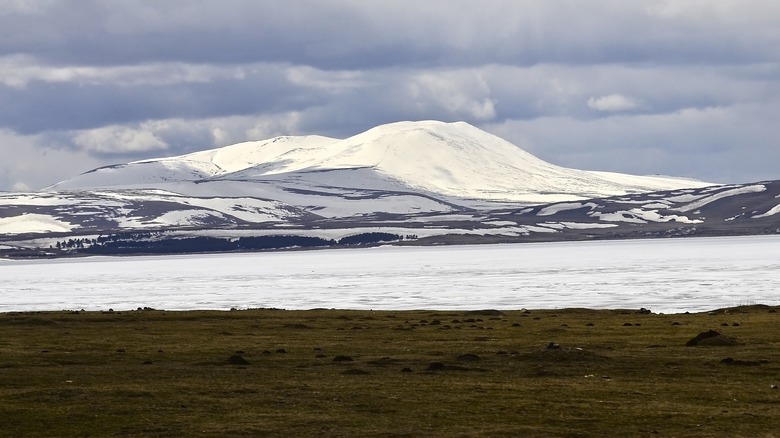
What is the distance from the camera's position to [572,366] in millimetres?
42125

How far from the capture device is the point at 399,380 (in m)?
38.2

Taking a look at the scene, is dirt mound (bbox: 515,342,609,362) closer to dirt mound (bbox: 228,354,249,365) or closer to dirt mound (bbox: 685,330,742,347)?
dirt mound (bbox: 685,330,742,347)

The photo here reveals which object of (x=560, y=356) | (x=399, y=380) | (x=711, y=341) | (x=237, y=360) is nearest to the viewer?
(x=399, y=380)

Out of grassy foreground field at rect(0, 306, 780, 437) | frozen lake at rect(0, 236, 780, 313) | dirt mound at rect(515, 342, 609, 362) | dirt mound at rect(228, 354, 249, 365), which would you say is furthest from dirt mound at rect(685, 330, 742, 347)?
frozen lake at rect(0, 236, 780, 313)

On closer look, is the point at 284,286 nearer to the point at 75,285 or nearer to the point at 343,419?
the point at 75,285

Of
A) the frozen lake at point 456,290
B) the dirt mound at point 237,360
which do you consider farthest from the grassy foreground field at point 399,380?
the frozen lake at point 456,290

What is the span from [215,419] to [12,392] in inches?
352

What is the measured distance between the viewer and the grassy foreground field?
29.0 m

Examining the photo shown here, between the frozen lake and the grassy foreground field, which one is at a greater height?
the frozen lake

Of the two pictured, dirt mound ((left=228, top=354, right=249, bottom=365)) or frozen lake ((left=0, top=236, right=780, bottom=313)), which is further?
frozen lake ((left=0, top=236, right=780, bottom=313))

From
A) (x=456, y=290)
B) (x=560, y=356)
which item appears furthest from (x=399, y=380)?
(x=456, y=290)

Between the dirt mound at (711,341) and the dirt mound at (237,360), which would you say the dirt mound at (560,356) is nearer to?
the dirt mound at (711,341)

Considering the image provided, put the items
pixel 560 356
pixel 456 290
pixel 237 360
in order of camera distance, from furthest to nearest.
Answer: pixel 456 290 < pixel 237 360 < pixel 560 356

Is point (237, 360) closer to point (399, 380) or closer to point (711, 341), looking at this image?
point (399, 380)
